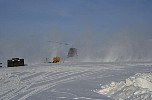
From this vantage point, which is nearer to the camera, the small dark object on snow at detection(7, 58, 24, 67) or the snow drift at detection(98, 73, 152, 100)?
the snow drift at detection(98, 73, 152, 100)

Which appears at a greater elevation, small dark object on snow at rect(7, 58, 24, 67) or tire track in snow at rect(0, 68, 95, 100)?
small dark object on snow at rect(7, 58, 24, 67)

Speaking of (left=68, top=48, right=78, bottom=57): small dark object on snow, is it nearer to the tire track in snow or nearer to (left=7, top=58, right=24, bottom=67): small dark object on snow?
(left=7, top=58, right=24, bottom=67): small dark object on snow

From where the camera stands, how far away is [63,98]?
12469mm

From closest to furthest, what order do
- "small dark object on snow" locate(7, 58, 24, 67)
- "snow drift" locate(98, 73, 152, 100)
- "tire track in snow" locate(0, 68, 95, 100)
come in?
"snow drift" locate(98, 73, 152, 100) → "tire track in snow" locate(0, 68, 95, 100) → "small dark object on snow" locate(7, 58, 24, 67)

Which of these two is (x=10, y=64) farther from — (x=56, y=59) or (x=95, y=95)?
(x=95, y=95)

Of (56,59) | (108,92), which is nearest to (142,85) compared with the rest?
(108,92)

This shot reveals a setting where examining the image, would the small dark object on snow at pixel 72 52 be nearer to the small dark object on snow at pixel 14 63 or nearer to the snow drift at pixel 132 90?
the small dark object on snow at pixel 14 63

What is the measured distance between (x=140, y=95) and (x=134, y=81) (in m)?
2.28

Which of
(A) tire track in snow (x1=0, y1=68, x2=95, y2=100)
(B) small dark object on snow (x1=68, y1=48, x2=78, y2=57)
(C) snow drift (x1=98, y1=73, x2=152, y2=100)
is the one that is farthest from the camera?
(B) small dark object on snow (x1=68, y1=48, x2=78, y2=57)

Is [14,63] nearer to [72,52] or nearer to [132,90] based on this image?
[132,90]

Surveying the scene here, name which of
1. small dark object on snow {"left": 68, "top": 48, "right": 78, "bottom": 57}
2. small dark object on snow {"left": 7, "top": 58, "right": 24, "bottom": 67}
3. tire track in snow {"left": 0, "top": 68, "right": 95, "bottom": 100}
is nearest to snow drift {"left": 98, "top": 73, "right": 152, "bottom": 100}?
tire track in snow {"left": 0, "top": 68, "right": 95, "bottom": 100}

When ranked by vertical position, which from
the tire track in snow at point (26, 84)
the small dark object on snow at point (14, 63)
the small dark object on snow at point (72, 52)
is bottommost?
the tire track in snow at point (26, 84)

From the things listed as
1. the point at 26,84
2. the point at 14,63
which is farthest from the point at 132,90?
the point at 14,63

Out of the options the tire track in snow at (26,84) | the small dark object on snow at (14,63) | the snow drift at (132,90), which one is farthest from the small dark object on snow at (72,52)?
the snow drift at (132,90)
